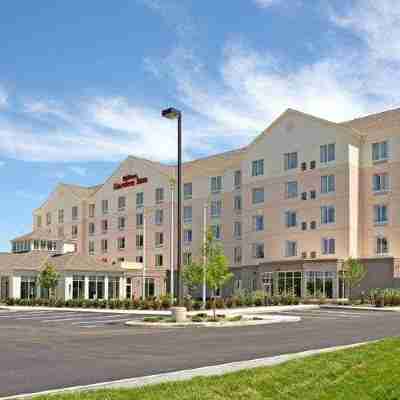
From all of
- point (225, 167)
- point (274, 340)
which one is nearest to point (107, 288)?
point (225, 167)

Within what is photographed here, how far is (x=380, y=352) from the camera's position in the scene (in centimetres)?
1143

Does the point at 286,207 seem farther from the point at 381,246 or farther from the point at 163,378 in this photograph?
the point at 163,378

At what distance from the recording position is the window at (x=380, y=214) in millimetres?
50406

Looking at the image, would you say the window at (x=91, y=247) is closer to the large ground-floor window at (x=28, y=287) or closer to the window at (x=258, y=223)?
the large ground-floor window at (x=28, y=287)

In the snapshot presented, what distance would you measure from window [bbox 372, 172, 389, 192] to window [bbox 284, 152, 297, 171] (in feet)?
24.2

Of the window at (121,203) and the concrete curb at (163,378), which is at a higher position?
the window at (121,203)

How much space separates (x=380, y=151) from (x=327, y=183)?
16.5 feet

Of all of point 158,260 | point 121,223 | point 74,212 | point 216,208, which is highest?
point 74,212

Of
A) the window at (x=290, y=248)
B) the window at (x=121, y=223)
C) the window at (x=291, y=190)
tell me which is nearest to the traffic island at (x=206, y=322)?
the window at (x=290, y=248)

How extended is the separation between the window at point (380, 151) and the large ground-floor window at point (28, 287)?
3149cm

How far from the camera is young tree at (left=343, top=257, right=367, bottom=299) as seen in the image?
47.9 metres

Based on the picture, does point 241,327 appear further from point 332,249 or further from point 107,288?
point 107,288

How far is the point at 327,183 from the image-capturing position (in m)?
52.9

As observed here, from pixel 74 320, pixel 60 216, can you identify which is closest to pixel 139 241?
pixel 60 216
